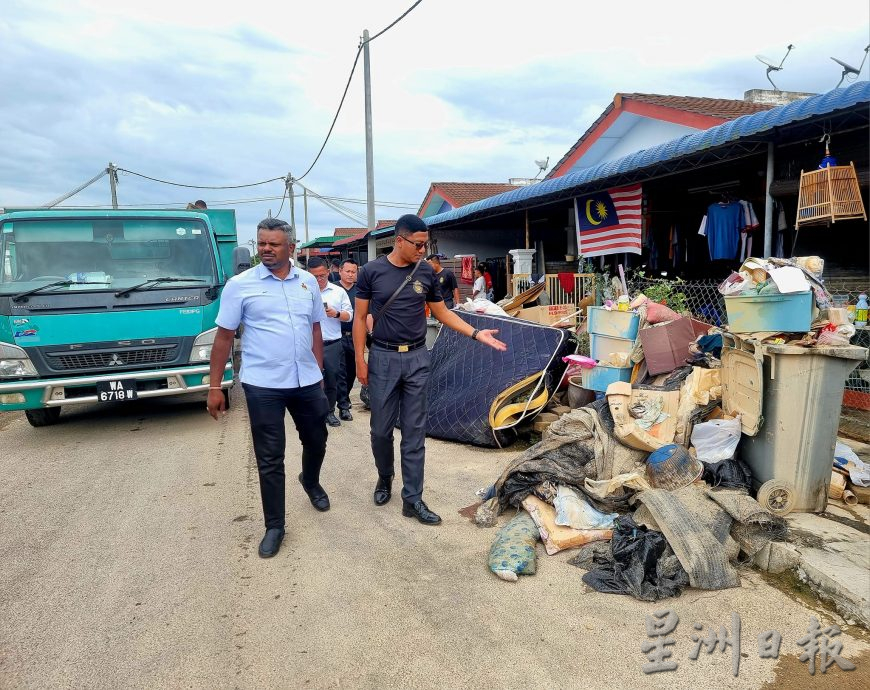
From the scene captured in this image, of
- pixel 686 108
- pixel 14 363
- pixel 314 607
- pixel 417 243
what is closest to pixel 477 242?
pixel 686 108

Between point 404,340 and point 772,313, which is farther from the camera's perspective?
point 404,340

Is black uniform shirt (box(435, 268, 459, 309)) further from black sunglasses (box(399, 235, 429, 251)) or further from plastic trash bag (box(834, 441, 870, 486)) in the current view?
plastic trash bag (box(834, 441, 870, 486))

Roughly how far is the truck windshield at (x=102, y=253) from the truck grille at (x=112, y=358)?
70 centimetres

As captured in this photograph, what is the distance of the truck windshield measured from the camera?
20.6ft

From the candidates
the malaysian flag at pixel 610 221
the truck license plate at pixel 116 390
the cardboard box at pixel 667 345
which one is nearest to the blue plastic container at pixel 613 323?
the cardboard box at pixel 667 345

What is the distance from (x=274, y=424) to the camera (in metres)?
3.53

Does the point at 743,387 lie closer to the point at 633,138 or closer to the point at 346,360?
the point at 346,360

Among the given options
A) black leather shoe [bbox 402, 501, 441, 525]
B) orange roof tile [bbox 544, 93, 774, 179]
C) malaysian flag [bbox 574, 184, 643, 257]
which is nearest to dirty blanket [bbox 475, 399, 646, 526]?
black leather shoe [bbox 402, 501, 441, 525]

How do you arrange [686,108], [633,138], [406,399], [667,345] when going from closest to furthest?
[406,399] → [667,345] → [686,108] → [633,138]

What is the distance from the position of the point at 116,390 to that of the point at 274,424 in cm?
340

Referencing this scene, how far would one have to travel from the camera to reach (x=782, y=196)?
5.91m

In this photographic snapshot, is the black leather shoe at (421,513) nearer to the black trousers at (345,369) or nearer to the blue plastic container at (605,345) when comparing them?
the blue plastic container at (605,345)

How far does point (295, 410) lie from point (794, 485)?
3043mm

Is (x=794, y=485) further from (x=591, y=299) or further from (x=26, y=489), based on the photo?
(x=26, y=489)
